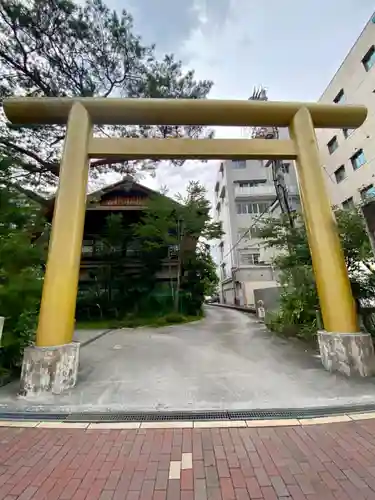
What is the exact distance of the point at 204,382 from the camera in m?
3.85

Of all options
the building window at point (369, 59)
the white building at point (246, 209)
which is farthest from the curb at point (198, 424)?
the white building at point (246, 209)

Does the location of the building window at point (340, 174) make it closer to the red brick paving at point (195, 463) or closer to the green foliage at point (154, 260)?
the green foliage at point (154, 260)

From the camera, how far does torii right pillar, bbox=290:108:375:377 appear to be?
3.89 m

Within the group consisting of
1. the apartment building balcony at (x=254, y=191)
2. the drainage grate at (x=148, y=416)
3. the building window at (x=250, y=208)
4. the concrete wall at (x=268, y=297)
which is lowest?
the drainage grate at (x=148, y=416)

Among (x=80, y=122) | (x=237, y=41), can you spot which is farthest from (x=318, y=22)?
(x=80, y=122)

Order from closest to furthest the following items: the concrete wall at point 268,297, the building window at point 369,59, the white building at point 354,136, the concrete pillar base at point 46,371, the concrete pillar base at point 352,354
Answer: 1. the concrete pillar base at point 46,371
2. the concrete pillar base at point 352,354
3. the concrete wall at point 268,297
4. the building window at point 369,59
5. the white building at point 354,136

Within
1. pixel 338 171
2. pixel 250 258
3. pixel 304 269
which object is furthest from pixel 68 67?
pixel 250 258

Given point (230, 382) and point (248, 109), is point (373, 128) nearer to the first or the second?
point (248, 109)

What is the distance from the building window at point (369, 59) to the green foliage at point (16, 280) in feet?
54.8

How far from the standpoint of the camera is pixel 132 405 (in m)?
3.14

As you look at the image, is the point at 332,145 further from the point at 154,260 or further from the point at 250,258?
the point at 154,260

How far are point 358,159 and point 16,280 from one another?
1664 centimetres

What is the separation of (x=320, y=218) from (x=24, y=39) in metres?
9.24

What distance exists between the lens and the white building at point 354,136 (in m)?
12.9
